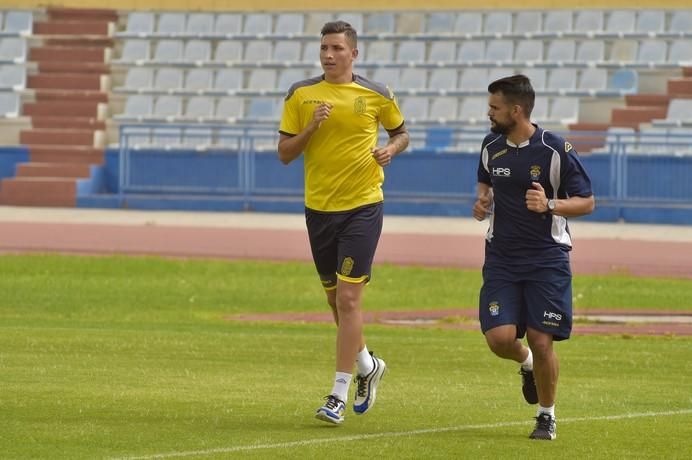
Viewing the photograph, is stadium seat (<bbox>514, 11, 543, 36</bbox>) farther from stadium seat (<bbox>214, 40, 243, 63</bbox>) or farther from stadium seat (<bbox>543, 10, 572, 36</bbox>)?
stadium seat (<bbox>214, 40, 243, 63</bbox>)

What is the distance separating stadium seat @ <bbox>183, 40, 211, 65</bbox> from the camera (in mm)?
35031

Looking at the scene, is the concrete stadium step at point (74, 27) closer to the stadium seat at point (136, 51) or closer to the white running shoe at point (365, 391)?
the stadium seat at point (136, 51)

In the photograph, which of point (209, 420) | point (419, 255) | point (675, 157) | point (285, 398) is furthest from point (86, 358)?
point (675, 157)

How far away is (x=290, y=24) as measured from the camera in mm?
35094

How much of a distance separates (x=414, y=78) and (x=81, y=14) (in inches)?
337

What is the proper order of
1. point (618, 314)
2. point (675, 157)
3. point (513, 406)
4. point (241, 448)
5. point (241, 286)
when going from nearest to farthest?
1. point (241, 448)
2. point (513, 406)
3. point (618, 314)
4. point (241, 286)
5. point (675, 157)

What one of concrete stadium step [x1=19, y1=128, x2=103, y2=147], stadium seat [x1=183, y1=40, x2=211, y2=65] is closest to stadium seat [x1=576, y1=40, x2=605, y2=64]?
stadium seat [x1=183, y1=40, x2=211, y2=65]

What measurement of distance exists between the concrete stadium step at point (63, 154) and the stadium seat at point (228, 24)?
4.24m

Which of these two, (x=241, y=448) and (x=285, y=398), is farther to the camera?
(x=285, y=398)

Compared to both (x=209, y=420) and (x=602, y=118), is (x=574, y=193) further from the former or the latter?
(x=602, y=118)

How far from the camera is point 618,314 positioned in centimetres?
1744

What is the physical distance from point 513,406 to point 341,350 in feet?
4.25

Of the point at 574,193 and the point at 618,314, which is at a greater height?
the point at 574,193

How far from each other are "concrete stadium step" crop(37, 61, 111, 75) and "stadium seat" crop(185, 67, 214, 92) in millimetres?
2072
